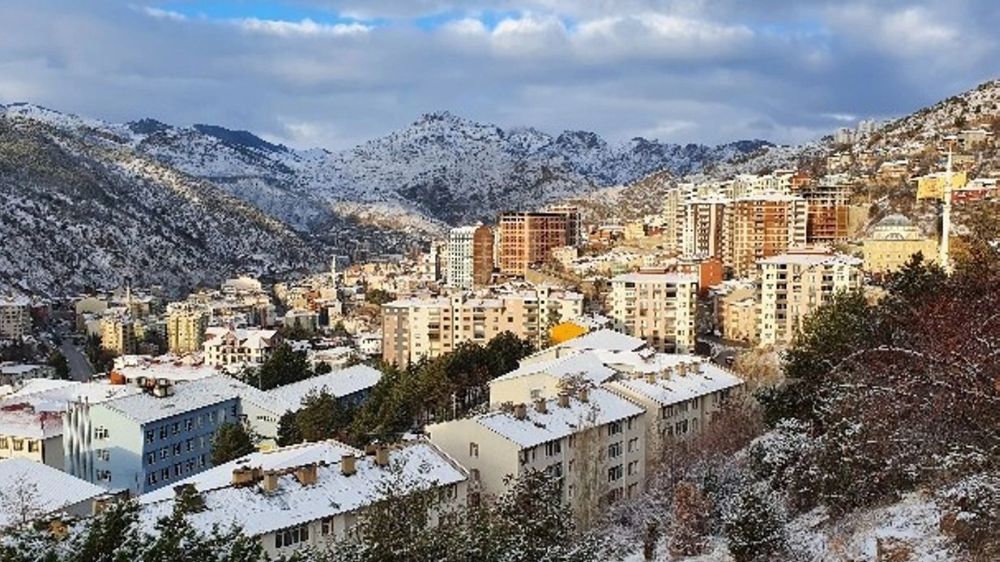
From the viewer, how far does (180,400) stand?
128 ft

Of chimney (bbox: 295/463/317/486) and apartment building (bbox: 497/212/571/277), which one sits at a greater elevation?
apartment building (bbox: 497/212/571/277)

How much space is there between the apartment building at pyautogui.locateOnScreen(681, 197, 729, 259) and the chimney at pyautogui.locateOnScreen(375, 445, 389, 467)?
5891 centimetres

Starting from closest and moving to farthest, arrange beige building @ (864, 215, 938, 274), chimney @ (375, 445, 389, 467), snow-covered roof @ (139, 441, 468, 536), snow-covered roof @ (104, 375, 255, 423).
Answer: snow-covered roof @ (139, 441, 468, 536) < chimney @ (375, 445, 389, 467) < snow-covered roof @ (104, 375, 255, 423) < beige building @ (864, 215, 938, 274)

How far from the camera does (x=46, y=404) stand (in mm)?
38062

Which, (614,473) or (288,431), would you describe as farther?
(288,431)

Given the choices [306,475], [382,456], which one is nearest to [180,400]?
[382,456]

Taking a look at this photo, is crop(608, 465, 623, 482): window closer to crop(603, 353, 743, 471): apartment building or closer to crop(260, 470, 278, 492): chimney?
crop(603, 353, 743, 471): apartment building

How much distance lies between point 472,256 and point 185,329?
29905 mm

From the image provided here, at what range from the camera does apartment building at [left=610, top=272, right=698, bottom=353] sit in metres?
58.7

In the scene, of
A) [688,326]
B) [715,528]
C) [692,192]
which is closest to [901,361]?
[715,528]

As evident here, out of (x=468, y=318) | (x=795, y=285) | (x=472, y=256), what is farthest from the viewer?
(x=472, y=256)

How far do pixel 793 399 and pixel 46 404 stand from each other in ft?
92.6

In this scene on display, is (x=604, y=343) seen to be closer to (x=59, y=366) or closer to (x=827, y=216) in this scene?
(x=827, y=216)

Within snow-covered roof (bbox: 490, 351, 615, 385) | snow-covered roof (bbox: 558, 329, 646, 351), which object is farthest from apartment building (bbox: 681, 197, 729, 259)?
snow-covered roof (bbox: 490, 351, 615, 385)
